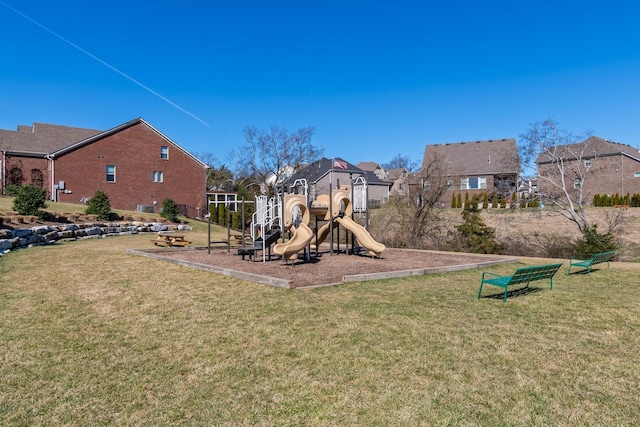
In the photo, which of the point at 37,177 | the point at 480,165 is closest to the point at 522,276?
the point at 37,177

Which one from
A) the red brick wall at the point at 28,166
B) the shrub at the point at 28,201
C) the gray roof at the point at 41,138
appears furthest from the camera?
the gray roof at the point at 41,138

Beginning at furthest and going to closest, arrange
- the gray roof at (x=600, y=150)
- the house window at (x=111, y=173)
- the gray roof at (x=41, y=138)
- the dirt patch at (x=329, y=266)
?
1. the gray roof at (x=600, y=150)
2. the house window at (x=111, y=173)
3. the gray roof at (x=41, y=138)
4. the dirt patch at (x=329, y=266)

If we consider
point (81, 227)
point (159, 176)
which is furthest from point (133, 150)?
point (81, 227)

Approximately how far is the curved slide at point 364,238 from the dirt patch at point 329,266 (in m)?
0.36

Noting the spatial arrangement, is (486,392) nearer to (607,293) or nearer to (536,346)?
(536,346)

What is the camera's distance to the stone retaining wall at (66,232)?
15155 mm

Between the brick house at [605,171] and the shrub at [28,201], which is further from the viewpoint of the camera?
the brick house at [605,171]

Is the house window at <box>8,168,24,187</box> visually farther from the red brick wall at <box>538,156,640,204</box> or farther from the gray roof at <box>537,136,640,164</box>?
the gray roof at <box>537,136,640,164</box>

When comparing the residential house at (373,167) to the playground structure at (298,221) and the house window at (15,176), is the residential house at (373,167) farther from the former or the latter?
the playground structure at (298,221)

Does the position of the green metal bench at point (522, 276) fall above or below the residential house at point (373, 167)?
below

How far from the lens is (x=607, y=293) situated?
8.94 m

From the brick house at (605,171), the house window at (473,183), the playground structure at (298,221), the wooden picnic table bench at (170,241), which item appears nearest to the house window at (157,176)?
the wooden picnic table bench at (170,241)

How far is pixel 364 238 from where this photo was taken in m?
14.5

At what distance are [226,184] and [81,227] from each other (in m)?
48.0
